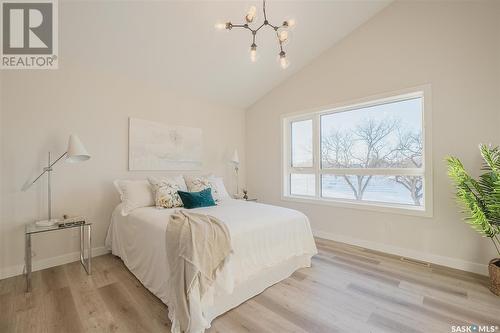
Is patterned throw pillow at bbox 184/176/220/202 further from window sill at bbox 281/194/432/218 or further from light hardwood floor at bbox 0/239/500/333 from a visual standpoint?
window sill at bbox 281/194/432/218

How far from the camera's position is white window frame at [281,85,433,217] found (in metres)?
2.60

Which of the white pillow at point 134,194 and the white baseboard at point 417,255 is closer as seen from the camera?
the white baseboard at point 417,255

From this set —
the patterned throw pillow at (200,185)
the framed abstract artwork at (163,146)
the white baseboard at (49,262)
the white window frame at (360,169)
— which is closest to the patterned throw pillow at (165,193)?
the patterned throw pillow at (200,185)

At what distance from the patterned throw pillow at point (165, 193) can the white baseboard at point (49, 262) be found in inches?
43.6

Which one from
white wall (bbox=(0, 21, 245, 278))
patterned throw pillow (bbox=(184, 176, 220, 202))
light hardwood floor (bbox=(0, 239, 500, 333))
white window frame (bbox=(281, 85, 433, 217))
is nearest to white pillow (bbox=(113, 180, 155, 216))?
white wall (bbox=(0, 21, 245, 278))

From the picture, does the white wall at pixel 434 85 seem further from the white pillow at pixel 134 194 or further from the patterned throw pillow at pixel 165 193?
the white pillow at pixel 134 194

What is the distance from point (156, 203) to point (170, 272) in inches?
47.4

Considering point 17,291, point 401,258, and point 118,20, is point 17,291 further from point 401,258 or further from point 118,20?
point 401,258

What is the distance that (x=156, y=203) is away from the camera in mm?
2660

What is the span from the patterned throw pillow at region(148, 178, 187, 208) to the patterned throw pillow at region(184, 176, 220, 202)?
21cm

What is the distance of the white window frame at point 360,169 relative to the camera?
8.54ft

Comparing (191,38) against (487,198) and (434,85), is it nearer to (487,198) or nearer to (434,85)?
(434,85)

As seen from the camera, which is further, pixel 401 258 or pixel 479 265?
pixel 401 258

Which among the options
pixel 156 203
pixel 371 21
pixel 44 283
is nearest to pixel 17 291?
pixel 44 283
